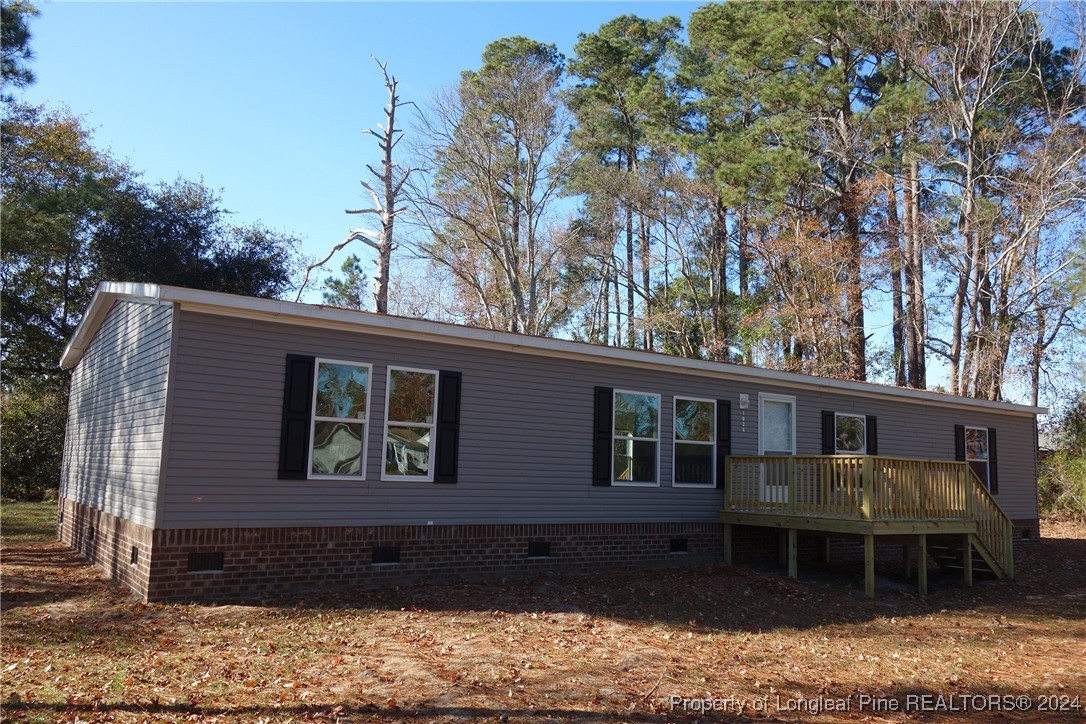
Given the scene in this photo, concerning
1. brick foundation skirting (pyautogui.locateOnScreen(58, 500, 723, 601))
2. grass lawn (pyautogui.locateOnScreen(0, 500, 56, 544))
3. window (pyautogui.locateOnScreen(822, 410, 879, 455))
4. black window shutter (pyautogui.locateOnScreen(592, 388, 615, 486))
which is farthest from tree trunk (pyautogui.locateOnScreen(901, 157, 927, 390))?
grass lawn (pyautogui.locateOnScreen(0, 500, 56, 544))

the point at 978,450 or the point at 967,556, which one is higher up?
the point at 978,450

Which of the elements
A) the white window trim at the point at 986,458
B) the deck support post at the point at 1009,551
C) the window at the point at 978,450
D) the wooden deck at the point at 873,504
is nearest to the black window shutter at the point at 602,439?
the wooden deck at the point at 873,504

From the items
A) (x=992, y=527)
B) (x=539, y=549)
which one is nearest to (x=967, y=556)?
(x=992, y=527)

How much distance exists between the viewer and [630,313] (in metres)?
30.8

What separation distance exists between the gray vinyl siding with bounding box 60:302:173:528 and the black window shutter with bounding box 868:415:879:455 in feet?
39.9

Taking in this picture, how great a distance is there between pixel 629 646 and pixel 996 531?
342 inches

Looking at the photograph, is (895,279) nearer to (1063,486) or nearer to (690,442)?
(1063,486)

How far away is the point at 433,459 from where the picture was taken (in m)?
10.1

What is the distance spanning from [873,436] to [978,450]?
414 centimetres

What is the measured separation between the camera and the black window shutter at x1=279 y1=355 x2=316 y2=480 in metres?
8.98

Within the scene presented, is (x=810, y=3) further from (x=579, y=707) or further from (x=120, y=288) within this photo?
(x=579, y=707)

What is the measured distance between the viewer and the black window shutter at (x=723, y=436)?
12.9 m

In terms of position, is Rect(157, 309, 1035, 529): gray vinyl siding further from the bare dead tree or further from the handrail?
the bare dead tree

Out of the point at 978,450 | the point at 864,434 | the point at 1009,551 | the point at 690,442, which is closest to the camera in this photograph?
the point at 690,442
